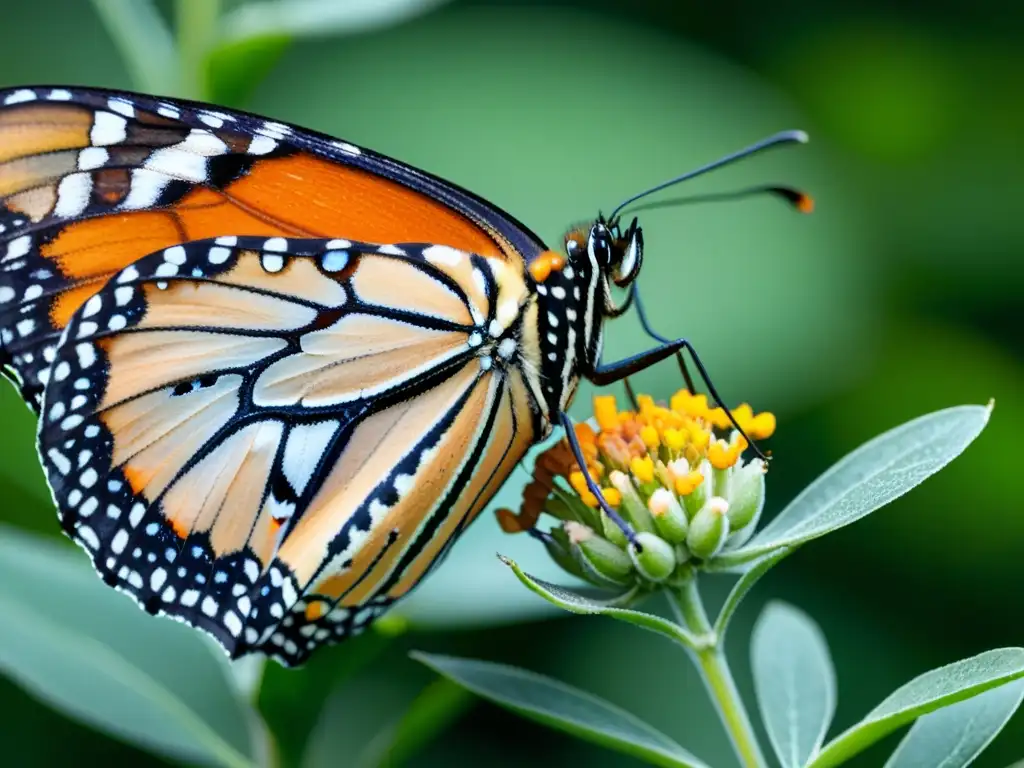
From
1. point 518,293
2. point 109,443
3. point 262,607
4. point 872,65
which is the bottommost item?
point 262,607

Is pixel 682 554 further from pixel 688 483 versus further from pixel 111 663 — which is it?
pixel 111 663

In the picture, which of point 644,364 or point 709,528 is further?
point 644,364

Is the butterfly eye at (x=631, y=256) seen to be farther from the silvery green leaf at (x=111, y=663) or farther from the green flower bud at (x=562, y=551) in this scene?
the silvery green leaf at (x=111, y=663)

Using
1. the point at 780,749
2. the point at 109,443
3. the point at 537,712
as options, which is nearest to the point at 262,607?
the point at 109,443

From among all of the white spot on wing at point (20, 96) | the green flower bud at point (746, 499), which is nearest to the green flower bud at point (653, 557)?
the green flower bud at point (746, 499)

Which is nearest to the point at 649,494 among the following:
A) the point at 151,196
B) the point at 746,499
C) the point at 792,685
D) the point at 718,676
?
the point at 746,499

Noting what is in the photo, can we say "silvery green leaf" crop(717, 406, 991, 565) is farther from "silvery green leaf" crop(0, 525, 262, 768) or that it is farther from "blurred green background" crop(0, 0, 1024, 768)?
"silvery green leaf" crop(0, 525, 262, 768)

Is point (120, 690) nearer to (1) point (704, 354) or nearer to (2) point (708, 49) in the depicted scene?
(1) point (704, 354)
